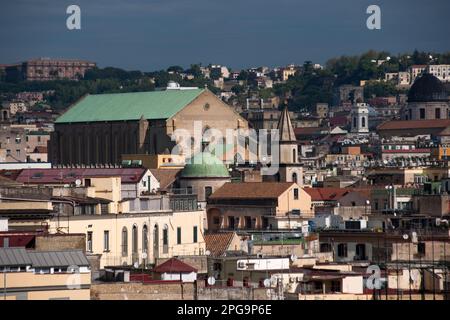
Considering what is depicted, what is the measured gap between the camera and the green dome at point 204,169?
76812 mm

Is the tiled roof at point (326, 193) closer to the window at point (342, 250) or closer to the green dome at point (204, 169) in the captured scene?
the green dome at point (204, 169)

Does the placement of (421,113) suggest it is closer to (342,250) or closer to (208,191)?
(208,191)

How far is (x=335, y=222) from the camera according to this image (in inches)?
2336

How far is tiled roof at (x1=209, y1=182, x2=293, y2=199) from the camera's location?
7331cm

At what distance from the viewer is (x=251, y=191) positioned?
74.1 metres

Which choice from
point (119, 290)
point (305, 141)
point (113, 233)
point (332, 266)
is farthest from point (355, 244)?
point (305, 141)

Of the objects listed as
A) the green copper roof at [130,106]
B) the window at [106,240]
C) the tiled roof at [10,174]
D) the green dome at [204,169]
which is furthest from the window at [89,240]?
the green copper roof at [130,106]

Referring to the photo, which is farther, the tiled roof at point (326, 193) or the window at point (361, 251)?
the tiled roof at point (326, 193)

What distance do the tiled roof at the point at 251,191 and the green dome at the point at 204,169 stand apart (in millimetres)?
1380

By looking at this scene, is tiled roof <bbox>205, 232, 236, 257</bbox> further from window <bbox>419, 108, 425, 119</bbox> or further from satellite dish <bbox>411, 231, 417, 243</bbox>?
window <bbox>419, 108, 425, 119</bbox>

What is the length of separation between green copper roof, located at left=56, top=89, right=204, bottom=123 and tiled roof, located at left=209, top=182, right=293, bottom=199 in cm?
3191

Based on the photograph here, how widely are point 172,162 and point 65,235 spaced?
53.7 metres

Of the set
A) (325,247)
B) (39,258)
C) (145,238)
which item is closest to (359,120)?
(325,247)

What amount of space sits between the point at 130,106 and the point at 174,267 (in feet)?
246
